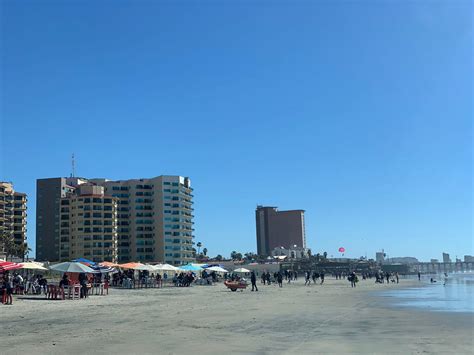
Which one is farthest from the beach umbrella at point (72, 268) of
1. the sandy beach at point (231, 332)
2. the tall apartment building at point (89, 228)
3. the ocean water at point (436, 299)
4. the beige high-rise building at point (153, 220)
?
the beige high-rise building at point (153, 220)

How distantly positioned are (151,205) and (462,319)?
467 ft

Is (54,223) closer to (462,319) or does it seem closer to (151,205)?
(151,205)

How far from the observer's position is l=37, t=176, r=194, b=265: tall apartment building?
15288 cm

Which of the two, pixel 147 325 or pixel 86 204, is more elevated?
pixel 86 204

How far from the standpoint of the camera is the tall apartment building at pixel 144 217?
15288cm

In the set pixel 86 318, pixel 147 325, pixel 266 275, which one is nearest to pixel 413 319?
pixel 147 325

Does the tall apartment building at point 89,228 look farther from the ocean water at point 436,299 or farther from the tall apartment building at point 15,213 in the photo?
the ocean water at point 436,299

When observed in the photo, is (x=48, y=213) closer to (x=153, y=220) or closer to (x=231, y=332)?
(x=153, y=220)

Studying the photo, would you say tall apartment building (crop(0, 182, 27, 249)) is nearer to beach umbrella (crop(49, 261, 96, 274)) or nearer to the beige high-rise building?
the beige high-rise building

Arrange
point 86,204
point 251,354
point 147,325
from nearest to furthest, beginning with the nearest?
point 251,354
point 147,325
point 86,204

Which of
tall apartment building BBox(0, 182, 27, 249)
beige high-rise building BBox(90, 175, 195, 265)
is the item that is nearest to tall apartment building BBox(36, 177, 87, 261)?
beige high-rise building BBox(90, 175, 195, 265)

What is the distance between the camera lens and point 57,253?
159m

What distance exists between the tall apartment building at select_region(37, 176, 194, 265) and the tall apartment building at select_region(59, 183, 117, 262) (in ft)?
33.0

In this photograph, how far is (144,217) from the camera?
157 metres
